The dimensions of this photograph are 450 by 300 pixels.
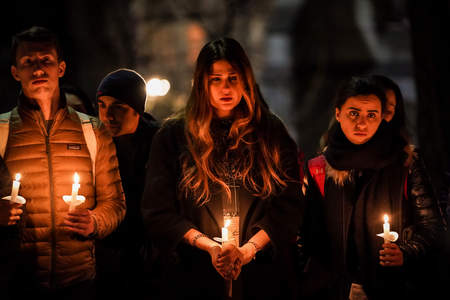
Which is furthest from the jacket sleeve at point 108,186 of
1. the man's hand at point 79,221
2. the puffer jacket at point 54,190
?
the man's hand at point 79,221

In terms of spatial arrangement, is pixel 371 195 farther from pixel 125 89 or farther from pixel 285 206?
pixel 125 89

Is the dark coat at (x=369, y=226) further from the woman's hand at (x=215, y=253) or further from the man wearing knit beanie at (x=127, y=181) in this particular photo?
the man wearing knit beanie at (x=127, y=181)

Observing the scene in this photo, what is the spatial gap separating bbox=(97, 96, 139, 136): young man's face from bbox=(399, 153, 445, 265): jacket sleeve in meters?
2.30

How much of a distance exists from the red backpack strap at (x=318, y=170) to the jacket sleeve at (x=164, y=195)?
1.07m

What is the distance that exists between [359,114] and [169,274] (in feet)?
6.12

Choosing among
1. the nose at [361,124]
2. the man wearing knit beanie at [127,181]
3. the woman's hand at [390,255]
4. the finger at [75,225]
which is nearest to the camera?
the finger at [75,225]

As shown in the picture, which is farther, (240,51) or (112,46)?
(112,46)

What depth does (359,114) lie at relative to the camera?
3928mm

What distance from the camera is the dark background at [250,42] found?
13.6m

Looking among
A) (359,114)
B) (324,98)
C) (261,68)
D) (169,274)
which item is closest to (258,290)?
(169,274)

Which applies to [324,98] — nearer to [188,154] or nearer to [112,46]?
[112,46]

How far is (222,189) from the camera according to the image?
11.7 feet

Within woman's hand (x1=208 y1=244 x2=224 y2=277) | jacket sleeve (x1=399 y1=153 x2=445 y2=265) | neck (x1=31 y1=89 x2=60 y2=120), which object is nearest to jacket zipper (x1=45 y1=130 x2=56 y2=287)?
neck (x1=31 y1=89 x2=60 y2=120)

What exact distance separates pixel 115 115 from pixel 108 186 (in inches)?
32.5
